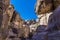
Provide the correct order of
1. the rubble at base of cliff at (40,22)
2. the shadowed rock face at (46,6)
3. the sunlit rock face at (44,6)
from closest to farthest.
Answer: the rubble at base of cliff at (40,22), the shadowed rock face at (46,6), the sunlit rock face at (44,6)

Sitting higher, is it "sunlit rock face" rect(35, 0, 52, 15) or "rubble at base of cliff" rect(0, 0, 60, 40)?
"sunlit rock face" rect(35, 0, 52, 15)

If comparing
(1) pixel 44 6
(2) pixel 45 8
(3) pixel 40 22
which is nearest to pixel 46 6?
(2) pixel 45 8

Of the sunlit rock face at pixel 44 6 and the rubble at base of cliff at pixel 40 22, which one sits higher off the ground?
the sunlit rock face at pixel 44 6

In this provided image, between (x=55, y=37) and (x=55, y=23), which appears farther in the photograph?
(x=55, y=23)

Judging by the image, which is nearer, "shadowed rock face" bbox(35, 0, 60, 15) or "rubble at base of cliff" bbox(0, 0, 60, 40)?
"rubble at base of cliff" bbox(0, 0, 60, 40)

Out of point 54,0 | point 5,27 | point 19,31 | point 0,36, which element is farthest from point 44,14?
point 0,36

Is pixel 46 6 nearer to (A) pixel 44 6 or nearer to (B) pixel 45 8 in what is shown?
(B) pixel 45 8

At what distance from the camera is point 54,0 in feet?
141

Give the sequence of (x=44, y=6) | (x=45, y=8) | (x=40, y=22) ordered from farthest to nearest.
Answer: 1. (x=44, y=6)
2. (x=45, y=8)
3. (x=40, y=22)

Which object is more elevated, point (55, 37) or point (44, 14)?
point (44, 14)

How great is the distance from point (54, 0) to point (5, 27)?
21.0 metres

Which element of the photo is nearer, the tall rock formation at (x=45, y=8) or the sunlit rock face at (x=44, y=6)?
the tall rock formation at (x=45, y=8)

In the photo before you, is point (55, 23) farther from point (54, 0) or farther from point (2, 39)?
point (54, 0)

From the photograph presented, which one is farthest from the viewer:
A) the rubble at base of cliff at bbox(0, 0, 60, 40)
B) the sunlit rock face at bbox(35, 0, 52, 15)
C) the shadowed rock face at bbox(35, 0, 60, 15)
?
the sunlit rock face at bbox(35, 0, 52, 15)
